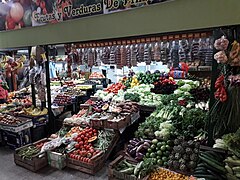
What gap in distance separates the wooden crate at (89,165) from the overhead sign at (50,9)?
2455mm

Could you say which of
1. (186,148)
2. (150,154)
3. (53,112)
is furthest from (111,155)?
(53,112)

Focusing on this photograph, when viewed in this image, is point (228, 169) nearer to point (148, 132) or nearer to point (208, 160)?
point (208, 160)

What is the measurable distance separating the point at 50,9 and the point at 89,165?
2947mm

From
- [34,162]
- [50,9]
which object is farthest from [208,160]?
[50,9]

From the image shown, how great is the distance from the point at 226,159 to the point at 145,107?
2390mm

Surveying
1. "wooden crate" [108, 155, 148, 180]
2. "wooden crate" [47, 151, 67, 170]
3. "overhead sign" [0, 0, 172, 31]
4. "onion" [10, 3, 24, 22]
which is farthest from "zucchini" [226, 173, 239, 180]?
"onion" [10, 3, 24, 22]

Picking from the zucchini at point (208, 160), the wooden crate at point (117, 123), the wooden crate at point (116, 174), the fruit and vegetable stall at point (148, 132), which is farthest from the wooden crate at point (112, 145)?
the zucchini at point (208, 160)

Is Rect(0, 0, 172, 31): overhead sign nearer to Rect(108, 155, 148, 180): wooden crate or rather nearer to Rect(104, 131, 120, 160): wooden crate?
Rect(104, 131, 120, 160): wooden crate

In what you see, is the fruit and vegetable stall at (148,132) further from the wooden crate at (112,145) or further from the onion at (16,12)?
the onion at (16,12)

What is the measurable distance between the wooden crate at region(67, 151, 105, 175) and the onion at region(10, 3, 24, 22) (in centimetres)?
323

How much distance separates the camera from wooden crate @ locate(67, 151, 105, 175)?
347 cm

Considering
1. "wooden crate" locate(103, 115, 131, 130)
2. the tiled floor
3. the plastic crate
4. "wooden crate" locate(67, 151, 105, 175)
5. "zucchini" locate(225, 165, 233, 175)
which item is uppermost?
"wooden crate" locate(103, 115, 131, 130)

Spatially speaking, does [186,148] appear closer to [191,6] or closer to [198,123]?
[198,123]

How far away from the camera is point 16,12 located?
461 centimetres
